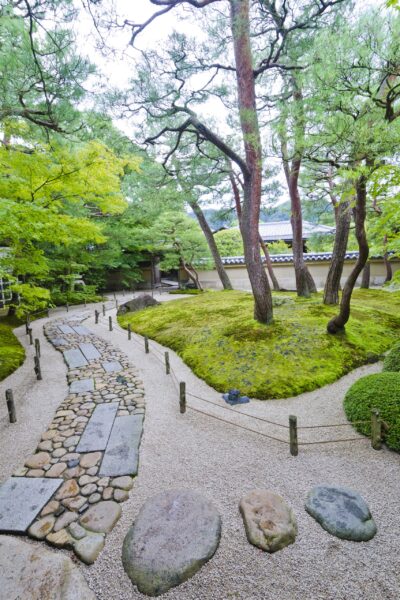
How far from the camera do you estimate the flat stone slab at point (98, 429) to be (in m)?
4.35

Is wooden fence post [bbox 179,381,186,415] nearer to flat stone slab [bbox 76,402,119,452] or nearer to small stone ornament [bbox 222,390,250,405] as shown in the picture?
small stone ornament [bbox 222,390,250,405]

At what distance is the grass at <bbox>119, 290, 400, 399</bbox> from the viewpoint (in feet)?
20.3

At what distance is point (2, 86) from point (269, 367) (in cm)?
728

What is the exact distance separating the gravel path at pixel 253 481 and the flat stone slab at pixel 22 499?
0.38 m

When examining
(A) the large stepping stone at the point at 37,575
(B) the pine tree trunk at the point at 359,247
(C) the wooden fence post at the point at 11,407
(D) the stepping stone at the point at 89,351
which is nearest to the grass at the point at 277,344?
(B) the pine tree trunk at the point at 359,247

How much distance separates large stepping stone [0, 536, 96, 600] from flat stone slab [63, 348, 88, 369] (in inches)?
199

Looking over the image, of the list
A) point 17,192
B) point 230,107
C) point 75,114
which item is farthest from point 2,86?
point 230,107

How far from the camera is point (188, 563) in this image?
2.54m

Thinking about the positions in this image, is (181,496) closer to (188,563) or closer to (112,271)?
(188,563)

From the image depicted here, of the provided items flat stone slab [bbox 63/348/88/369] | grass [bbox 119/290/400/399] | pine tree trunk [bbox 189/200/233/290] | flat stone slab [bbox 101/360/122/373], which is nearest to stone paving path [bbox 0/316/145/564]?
flat stone slab [bbox 101/360/122/373]

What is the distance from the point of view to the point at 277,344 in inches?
285

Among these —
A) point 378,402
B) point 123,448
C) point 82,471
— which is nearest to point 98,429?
point 123,448

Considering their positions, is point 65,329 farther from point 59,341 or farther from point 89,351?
point 89,351

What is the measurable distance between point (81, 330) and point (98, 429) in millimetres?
6932
